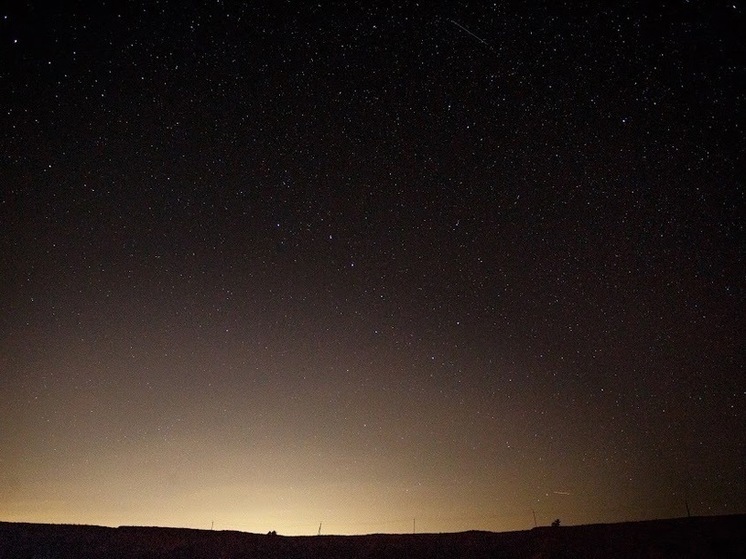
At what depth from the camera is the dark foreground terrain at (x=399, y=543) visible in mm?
11242

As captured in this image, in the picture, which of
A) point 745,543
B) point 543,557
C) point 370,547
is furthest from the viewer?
point 370,547

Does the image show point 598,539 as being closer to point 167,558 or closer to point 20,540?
point 167,558

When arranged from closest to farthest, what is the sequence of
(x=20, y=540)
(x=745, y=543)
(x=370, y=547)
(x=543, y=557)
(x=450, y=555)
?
(x=745, y=543), (x=543, y=557), (x=450, y=555), (x=370, y=547), (x=20, y=540)

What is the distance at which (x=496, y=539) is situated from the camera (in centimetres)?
1366

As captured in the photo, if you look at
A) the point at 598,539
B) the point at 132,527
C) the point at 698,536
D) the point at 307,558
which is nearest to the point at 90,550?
the point at 132,527

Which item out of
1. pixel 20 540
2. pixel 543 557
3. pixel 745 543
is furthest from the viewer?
pixel 20 540

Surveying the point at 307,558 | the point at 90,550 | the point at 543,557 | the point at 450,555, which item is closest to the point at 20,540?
the point at 90,550

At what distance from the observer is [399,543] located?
14742 mm

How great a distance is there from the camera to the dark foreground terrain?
11.2m

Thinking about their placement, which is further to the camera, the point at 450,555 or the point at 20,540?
the point at 20,540

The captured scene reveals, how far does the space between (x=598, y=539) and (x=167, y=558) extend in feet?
38.6

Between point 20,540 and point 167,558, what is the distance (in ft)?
19.7

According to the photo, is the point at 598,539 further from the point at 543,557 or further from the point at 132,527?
the point at 132,527

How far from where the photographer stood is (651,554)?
11.1 m
